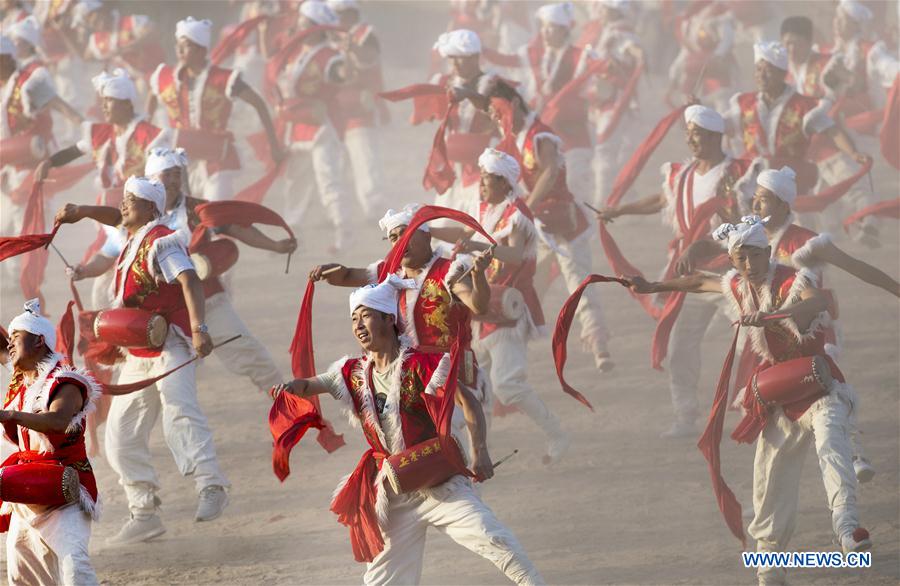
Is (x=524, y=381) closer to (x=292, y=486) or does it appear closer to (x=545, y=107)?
(x=292, y=486)

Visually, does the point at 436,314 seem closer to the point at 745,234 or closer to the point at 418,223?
the point at 418,223

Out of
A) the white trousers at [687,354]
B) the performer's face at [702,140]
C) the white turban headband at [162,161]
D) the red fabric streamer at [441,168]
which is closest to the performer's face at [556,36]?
the red fabric streamer at [441,168]

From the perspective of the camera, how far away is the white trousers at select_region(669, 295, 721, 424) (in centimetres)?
1066

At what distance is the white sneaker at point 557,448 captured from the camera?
33.3ft

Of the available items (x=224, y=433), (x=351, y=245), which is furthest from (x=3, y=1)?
(x=224, y=433)

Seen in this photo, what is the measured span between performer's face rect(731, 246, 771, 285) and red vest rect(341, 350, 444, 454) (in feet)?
6.47

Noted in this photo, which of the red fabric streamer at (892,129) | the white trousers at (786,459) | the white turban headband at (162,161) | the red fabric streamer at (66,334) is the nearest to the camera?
the white trousers at (786,459)

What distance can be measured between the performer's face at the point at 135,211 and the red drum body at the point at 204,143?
4.19 metres

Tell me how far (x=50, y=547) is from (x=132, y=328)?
81.6 inches

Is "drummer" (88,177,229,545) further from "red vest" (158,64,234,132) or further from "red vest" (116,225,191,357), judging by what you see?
"red vest" (158,64,234,132)

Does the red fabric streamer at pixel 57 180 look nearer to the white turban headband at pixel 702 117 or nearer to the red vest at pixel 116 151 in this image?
the red vest at pixel 116 151

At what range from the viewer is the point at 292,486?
398 inches

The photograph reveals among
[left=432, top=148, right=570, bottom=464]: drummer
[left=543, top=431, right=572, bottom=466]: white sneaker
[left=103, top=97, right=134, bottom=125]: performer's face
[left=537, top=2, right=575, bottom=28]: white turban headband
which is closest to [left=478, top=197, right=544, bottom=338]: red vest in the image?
[left=432, top=148, right=570, bottom=464]: drummer

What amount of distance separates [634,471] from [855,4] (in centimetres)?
844
